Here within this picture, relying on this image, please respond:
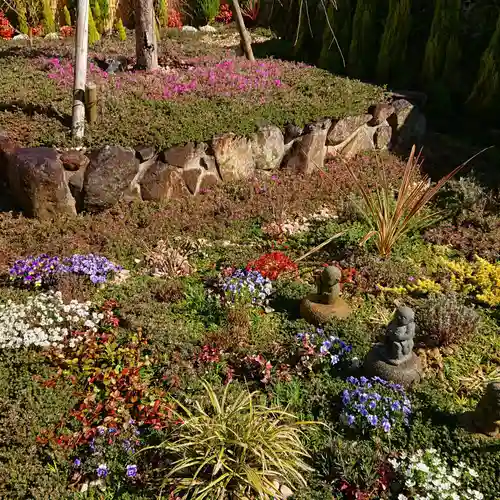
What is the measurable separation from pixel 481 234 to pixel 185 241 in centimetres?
341

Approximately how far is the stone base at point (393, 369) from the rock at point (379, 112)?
505cm

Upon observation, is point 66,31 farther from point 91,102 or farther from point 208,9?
point 91,102

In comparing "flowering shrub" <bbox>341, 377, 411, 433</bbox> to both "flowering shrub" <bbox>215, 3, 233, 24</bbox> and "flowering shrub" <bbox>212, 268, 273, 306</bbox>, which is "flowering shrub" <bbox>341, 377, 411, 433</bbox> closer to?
"flowering shrub" <bbox>212, 268, 273, 306</bbox>

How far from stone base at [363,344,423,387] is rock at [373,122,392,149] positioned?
5.05m

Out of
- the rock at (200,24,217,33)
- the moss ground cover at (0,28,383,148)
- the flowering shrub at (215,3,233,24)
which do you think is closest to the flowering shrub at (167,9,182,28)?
the rock at (200,24,217,33)

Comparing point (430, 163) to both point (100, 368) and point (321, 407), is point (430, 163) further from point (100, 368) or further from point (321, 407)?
point (100, 368)

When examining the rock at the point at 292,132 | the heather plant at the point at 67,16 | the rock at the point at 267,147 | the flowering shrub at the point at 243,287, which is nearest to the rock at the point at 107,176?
the rock at the point at 267,147

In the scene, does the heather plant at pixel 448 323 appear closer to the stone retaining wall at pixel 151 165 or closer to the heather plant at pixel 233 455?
the heather plant at pixel 233 455

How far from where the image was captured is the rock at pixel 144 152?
6.68 meters

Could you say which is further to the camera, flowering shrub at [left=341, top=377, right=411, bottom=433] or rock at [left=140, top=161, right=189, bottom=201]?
rock at [left=140, top=161, right=189, bottom=201]

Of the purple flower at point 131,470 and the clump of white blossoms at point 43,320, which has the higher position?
the clump of white blossoms at point 43,320

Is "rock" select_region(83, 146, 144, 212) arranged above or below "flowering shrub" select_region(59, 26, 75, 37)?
below

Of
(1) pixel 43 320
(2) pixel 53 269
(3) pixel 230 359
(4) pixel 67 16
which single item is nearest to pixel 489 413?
(3) pixel 230 359

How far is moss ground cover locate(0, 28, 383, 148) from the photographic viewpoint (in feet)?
22.5
